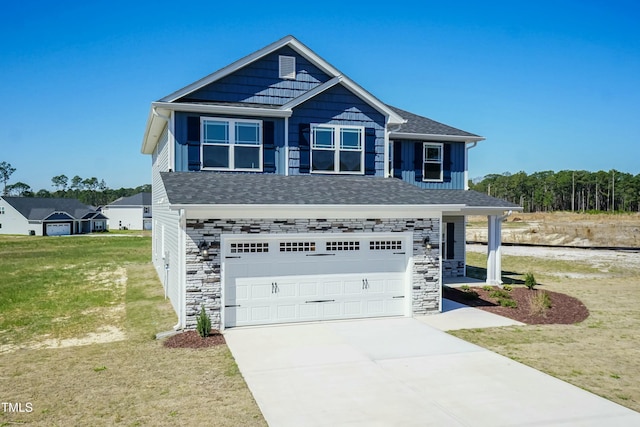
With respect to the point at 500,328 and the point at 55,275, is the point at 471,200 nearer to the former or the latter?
the point at 500,328

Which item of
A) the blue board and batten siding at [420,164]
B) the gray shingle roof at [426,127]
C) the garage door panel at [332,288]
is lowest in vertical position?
the garage door panel at [332,288]

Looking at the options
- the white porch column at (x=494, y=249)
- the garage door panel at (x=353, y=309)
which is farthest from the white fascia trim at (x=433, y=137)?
the garage door panel at (x=353, y=309)

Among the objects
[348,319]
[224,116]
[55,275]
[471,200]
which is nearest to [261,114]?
[224,116]

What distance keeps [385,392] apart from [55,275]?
819 inches

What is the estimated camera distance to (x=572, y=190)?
116m

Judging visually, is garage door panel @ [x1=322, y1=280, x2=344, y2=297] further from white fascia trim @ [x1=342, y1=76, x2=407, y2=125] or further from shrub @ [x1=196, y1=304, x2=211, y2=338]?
white fascia trim @ [x1=342, y1=76, x2=407, y2=125]

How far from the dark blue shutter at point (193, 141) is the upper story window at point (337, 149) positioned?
3.74m

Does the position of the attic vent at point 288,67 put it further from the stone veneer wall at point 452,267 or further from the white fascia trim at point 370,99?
the stone veneer wall at point 452,267

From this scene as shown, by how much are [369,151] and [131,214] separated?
69287mm

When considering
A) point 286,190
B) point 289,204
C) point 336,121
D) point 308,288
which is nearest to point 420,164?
point 336,121

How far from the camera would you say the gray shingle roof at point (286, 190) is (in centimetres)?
1199

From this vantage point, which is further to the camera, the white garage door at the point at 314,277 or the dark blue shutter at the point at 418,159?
the dark blue shutter at the point at 418,159

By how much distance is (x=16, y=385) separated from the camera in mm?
8266

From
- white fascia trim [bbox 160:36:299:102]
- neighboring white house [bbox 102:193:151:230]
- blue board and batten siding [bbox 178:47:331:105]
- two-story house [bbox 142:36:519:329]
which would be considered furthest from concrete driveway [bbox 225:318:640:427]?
neighboring white house [bbox 102:193:151:230]
